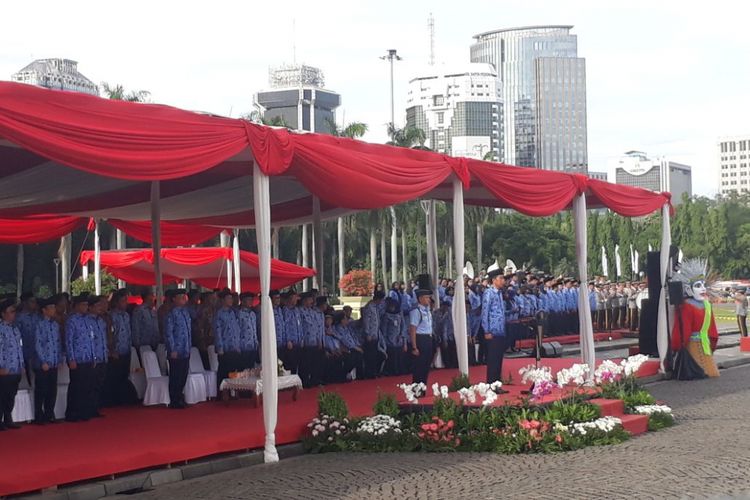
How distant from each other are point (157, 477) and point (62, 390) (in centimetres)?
301

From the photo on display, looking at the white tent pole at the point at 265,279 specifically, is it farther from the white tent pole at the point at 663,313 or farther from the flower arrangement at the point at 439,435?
the white tent pole at the point at 663,313

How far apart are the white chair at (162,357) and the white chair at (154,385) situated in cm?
20

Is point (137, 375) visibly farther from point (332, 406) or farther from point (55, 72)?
point (55, 72)

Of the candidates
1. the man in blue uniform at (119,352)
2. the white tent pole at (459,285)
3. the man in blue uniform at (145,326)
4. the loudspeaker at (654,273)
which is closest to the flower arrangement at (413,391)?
the white tent pole at (459,285)

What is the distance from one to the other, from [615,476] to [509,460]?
54.3 inches

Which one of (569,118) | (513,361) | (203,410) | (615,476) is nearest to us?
(615,476)

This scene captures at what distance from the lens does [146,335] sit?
12523 mm

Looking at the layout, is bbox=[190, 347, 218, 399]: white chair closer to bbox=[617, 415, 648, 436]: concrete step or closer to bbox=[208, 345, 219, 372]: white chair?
bbox=[208, 345, 219, 372]: white chair

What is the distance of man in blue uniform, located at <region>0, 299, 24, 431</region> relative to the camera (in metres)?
9.84

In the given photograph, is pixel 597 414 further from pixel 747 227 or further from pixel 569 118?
pixel 569 118

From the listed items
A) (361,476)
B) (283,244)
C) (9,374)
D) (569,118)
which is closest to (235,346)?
(9,374)

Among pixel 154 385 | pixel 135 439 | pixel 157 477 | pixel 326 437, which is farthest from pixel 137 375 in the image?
pixel 157 477

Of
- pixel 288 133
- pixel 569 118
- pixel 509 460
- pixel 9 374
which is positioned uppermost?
A: pixel 569 118

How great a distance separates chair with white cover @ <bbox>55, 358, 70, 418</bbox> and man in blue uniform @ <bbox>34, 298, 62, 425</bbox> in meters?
0.21
